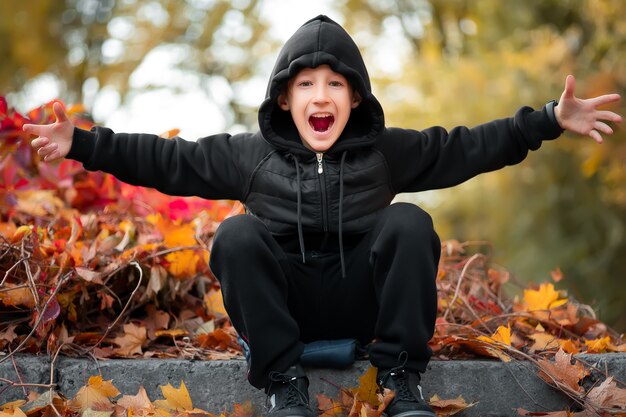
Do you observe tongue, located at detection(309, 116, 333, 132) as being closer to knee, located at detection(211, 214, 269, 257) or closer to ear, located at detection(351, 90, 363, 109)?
ear, located at detection(351, 90, 363, 109)

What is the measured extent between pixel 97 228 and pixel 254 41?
11.5 m

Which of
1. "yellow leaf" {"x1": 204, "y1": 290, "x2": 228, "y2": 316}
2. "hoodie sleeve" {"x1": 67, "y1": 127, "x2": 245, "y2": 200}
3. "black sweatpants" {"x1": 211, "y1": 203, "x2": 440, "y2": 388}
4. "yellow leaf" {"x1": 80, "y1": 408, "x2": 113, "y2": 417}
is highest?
"hoodie sleeve" {"x1": 67, "y1": 127, "x2": 245, "y2": 200}

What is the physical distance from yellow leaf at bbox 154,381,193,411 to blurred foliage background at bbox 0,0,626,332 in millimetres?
2025

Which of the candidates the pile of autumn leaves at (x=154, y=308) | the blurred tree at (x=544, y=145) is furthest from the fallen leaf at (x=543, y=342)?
the blurred tree at (x=544, y=145)

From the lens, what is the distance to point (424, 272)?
2258 millimetres

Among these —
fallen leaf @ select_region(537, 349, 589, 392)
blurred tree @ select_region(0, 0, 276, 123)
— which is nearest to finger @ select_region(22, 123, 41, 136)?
fallen leaf @ select_region(537, 349, 589, 392)

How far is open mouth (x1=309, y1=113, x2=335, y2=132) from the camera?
2.52m

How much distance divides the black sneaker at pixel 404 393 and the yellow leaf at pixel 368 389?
0.02 meters

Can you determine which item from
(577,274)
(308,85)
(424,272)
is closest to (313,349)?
(424,272)

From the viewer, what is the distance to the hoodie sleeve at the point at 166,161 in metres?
2.50

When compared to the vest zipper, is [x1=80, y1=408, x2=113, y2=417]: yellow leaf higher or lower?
lower

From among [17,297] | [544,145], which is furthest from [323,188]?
[544,145]

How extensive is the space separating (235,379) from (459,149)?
1.00 m

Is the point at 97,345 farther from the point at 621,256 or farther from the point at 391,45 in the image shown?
the point at 391,45
